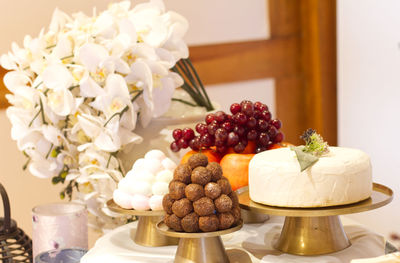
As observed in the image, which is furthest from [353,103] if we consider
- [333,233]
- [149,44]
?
Result: [333,233]

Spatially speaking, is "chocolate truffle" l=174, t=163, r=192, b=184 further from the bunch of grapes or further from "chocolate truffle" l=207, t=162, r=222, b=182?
the bunch of grapes

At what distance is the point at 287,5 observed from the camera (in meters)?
2.97

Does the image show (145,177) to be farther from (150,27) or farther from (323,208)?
(150,27)

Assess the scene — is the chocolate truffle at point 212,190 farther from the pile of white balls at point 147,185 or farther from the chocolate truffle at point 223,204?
the pile of white balls at point 147,185

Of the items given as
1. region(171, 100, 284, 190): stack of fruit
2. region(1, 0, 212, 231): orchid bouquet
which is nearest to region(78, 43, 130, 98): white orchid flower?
region(1, 0, 212, 231): orchid bouquet

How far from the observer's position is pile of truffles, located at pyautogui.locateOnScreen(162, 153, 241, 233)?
94 cm

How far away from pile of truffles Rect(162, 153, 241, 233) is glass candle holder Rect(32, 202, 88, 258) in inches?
12.1

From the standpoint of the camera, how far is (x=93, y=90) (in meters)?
1.29

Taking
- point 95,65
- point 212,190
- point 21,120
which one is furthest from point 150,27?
point 212,190

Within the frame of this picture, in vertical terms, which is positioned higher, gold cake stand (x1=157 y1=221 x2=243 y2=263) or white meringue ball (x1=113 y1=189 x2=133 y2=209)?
white meringue ball (x1=113 y1=189 x2=133 y2=209)

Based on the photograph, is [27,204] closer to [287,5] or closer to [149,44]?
[149,44]

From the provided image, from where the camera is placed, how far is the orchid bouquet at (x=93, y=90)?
129 cm

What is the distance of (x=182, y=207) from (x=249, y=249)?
0.20m

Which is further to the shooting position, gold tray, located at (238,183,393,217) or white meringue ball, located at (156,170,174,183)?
white meringue ball, located at (156,170,174,183)
